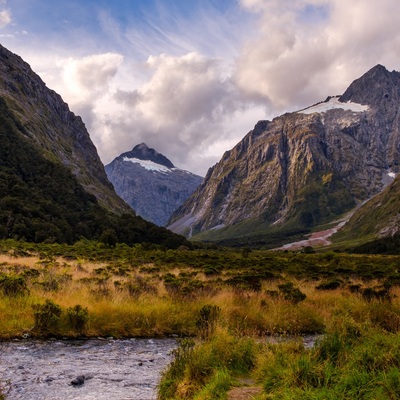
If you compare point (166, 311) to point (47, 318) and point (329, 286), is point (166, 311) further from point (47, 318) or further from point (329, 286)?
point (329, 286)

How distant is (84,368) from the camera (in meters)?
10.9

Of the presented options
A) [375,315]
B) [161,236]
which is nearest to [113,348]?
[375,315]

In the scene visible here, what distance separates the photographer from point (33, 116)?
187m

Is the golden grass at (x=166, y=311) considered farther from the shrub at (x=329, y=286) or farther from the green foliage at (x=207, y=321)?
the shrub at (x=329, y=286)

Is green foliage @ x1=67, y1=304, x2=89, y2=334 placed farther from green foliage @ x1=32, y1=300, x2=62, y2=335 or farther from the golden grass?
green foliage @ x1=32, y1=300, x2=62, y2=335

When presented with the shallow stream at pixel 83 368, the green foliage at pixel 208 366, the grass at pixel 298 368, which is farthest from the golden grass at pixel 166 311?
the grass at pixel 298 368

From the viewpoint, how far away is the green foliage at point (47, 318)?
1353 cm

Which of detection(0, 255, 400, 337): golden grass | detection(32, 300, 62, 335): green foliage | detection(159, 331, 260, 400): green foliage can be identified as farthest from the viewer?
detection(0, 255, 400, 337): golden grass

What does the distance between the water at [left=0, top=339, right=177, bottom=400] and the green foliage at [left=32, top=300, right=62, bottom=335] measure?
0.64m

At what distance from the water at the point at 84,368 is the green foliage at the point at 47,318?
25.0 inches

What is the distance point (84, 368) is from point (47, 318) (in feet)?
11.7

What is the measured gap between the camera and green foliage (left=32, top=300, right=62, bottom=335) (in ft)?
44.4

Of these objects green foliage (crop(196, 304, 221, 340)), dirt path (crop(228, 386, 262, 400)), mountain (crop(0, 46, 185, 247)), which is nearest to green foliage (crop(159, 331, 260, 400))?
dirt path (crop(228, 386, 262, 400))

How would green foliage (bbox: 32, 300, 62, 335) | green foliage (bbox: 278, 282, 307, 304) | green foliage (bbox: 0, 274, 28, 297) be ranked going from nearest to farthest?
green foliage (bbox: 32, 300, 62, 335), green foliage (bbox: 0, 274, 28, 297), green foliage (bbox: 278, 282, 307, 304)
